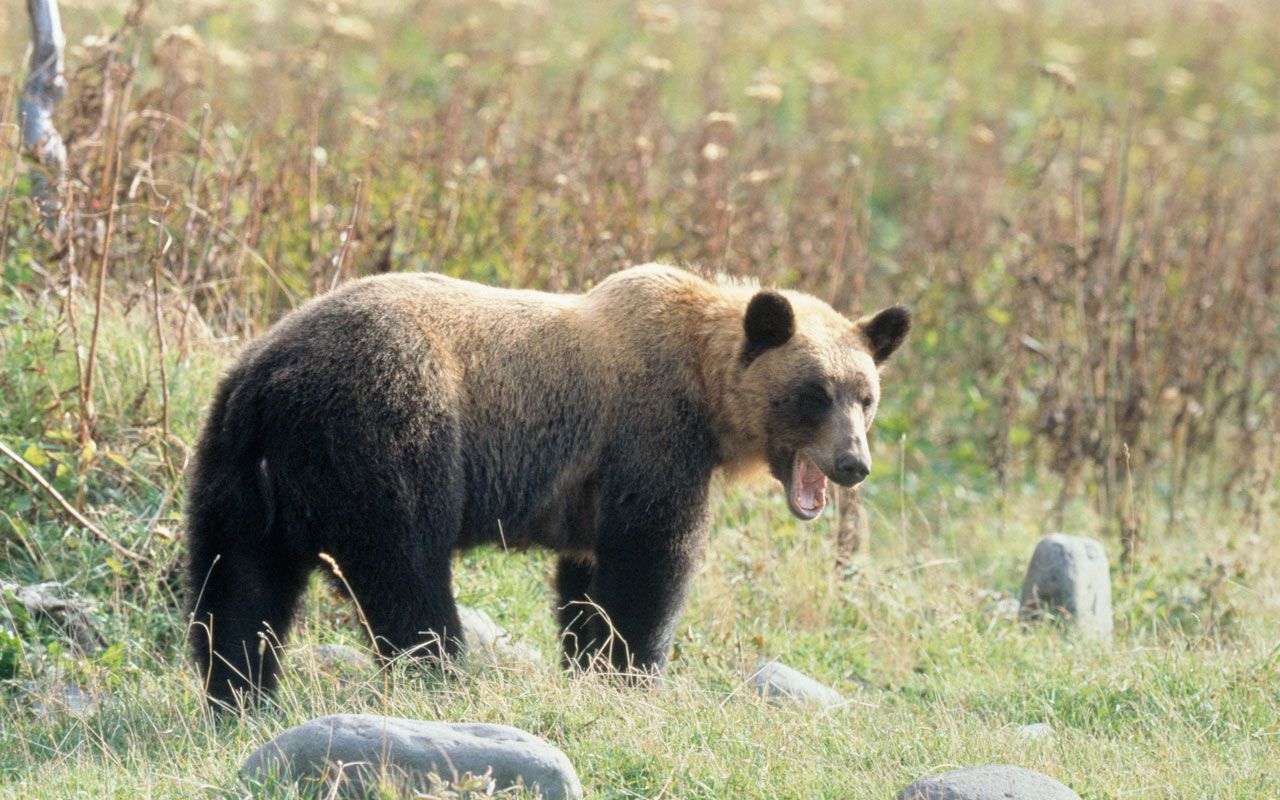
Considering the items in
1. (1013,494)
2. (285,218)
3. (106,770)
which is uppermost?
(285,218)

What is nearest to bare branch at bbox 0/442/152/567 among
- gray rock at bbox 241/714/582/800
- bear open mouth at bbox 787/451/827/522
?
gray rock at bbox 241/714/582/800

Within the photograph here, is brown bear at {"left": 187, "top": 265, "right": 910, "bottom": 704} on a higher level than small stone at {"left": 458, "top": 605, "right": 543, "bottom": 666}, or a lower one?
higher

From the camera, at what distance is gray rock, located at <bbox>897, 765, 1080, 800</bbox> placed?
15.8 feet

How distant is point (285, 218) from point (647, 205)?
2.59m

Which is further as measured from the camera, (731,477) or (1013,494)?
(1013,494)

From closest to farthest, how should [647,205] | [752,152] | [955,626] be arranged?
[955,626], [647,205], [752,152]

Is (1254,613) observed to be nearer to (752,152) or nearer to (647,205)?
(647,205)

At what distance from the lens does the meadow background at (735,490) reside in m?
5.76

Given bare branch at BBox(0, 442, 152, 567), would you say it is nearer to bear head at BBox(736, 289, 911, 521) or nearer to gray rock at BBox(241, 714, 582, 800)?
gray rock at BBox(241, 714, 582, 800)

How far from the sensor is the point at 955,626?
8148mm

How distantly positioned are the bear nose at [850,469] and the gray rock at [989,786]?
5.25ft

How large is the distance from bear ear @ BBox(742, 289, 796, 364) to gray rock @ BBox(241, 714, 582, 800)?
2.30 metres

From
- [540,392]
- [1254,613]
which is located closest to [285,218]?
[540,392]

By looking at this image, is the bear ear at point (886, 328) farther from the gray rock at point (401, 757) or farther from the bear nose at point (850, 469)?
the gray rock at point (401, 757)
